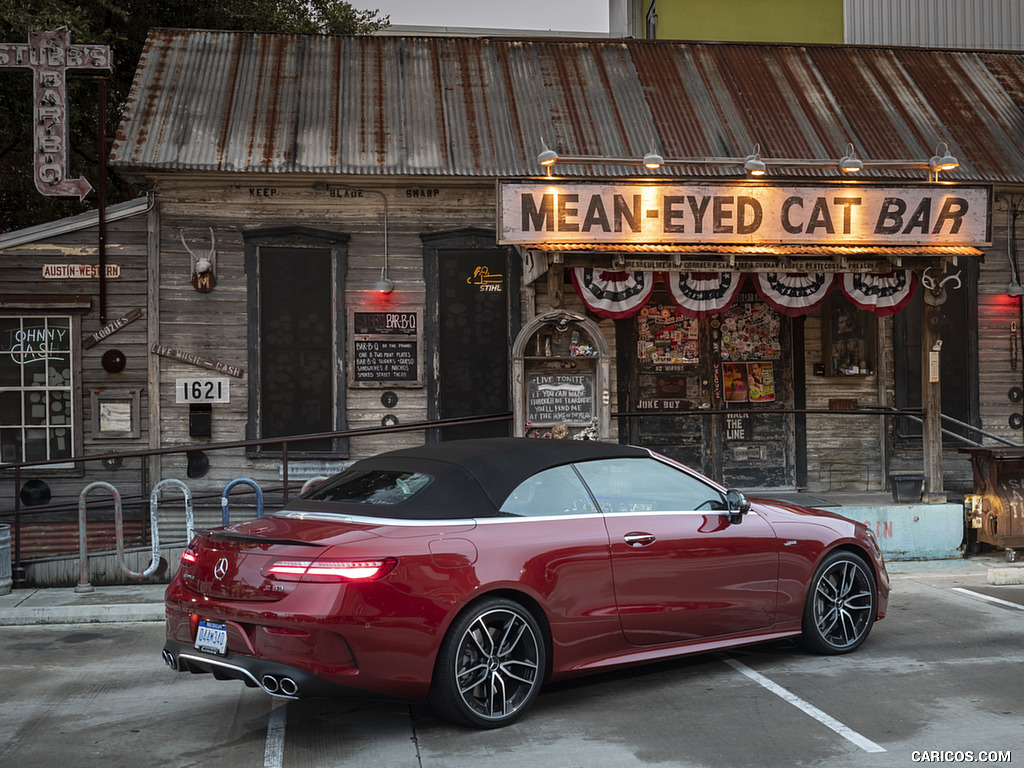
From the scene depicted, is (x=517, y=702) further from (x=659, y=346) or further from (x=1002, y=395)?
(x=1002, y=395)

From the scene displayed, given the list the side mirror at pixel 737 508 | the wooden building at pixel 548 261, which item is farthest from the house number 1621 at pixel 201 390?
the side mirror at pixel 737 508

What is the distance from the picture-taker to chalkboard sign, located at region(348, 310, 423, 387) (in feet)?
42.0

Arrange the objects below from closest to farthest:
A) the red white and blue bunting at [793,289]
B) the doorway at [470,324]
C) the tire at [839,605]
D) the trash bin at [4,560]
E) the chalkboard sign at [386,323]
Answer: the tire at [839,605] → the trash bin at [4,560] → the red white and blue bunting at [793,289] → the chalkboard sign at [386,323] → the doorway at [470,324]

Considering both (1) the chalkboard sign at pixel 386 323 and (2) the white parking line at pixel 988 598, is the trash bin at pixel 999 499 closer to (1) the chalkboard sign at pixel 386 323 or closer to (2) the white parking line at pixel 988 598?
(2) the white parking line at pixel 988 598

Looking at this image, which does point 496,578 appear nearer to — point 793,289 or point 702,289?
point 702,289

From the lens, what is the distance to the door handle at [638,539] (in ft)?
20.0

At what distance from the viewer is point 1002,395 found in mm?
14008

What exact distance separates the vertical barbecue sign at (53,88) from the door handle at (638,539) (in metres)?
8.69

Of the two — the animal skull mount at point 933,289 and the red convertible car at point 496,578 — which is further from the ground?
the animal skull mount at point 933,289

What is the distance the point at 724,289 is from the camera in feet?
37.5

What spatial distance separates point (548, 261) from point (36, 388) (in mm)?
6405

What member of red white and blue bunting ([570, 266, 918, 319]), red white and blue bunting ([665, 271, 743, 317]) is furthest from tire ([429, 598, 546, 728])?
red white and blue bunting ([665, 271, 743, 317])

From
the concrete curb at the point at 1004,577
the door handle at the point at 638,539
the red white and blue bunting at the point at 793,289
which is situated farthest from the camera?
the red white and blue bunting at the point at 793,289

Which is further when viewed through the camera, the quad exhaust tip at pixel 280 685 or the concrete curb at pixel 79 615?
the concrete curb at pixel 79 615
